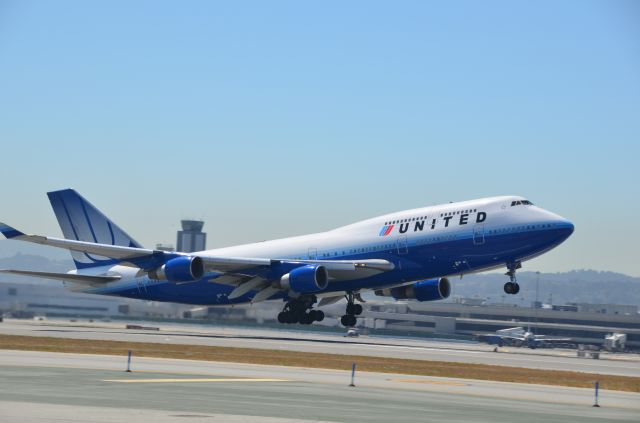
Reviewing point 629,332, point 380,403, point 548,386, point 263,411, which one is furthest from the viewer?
point 629,332

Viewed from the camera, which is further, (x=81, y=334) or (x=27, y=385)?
(x=81, y=334)

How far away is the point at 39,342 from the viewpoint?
52.8 meters

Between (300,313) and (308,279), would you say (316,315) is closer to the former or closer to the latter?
(300,313)

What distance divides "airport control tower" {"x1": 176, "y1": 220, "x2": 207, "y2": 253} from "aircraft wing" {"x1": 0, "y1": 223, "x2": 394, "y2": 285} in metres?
111

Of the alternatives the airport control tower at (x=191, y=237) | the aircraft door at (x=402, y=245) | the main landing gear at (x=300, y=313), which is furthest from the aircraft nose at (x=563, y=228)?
the airport control tower at (x=191, y=237)

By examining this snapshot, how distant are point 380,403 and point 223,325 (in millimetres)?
58683

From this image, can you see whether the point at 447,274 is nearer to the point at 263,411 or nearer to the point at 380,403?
the point at 380,403

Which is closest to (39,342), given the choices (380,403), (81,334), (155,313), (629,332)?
(81,334)

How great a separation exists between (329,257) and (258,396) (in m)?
35.6

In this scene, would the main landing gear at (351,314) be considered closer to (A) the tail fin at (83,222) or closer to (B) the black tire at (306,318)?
→ (B) the black tire at (306,318)

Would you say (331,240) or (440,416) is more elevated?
(331,240)

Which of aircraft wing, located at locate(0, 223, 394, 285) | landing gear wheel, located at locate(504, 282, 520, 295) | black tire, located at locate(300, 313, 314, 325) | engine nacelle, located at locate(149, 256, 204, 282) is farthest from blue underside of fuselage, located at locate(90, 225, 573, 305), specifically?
engine nacelle, located at locate(149, 256, 204, 282)

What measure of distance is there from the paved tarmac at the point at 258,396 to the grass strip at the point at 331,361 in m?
3.39

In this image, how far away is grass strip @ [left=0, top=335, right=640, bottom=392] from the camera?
42.1 m
